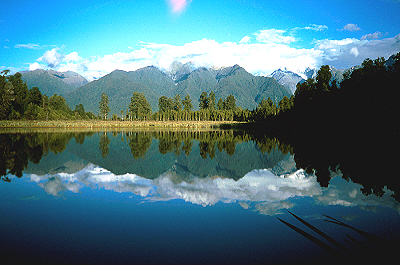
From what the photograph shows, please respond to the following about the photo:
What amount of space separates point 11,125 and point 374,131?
354ft

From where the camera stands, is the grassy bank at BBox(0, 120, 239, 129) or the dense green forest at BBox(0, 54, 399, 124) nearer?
the dense green forest at BBox(0, 54, 399, 124)

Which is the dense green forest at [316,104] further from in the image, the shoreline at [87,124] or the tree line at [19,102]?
the shoreline at [87,124]

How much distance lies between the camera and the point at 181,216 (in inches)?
348

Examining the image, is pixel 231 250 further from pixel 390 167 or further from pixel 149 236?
pixel 390 167

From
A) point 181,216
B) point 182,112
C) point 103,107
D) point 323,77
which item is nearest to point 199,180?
point 181,216

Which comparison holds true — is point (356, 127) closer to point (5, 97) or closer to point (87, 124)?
point (87, 124)

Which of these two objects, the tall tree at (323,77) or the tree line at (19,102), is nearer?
the tall tree at (323,77)

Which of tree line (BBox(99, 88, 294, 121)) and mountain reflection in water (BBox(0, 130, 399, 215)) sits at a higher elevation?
tree line (BBox(99, 88, 294, 121))

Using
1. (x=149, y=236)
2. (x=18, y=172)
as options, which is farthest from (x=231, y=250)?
(x=18, y=172)

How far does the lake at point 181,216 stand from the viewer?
6.30 meters

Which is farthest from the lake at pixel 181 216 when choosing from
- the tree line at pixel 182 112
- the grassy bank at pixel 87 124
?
the tree line at pixel 182 112

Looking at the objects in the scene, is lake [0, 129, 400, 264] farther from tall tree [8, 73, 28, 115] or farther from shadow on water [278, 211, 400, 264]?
tall tree [8, 73, 28, 115]

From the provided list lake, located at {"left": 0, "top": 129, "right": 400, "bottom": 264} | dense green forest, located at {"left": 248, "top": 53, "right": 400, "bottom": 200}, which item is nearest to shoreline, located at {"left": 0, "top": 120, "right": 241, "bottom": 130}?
dense green forest, located at {"left": 248, "top": 53, "right": 400, "bottom": 200}

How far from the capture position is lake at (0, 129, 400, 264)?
20.7 ft
